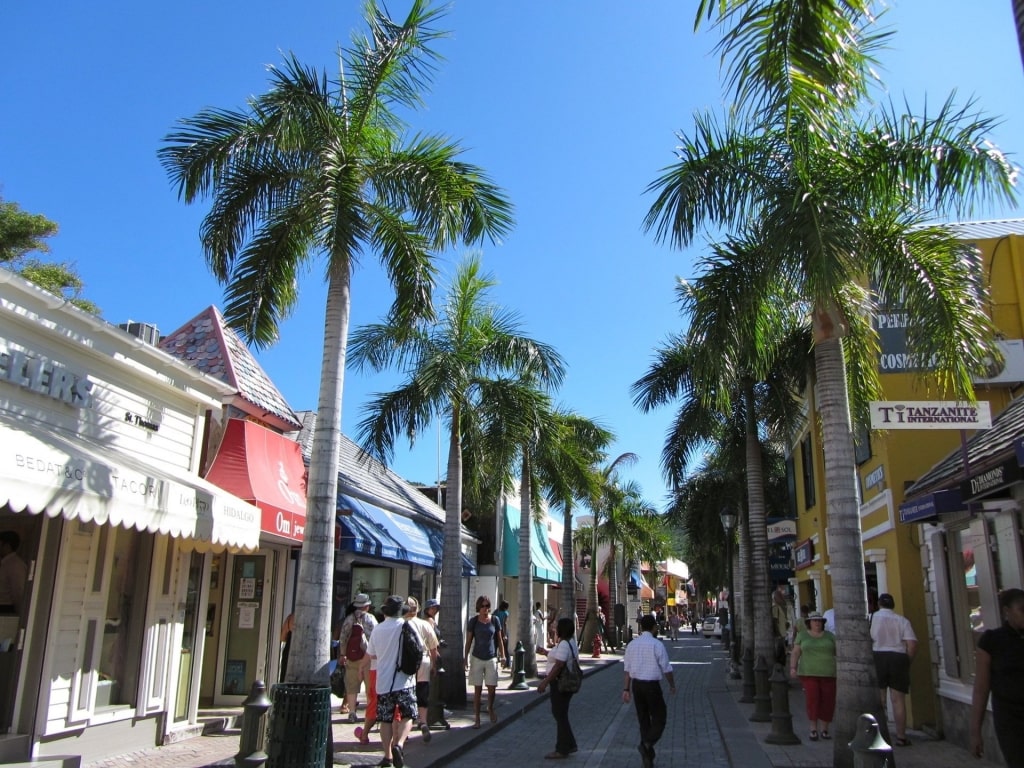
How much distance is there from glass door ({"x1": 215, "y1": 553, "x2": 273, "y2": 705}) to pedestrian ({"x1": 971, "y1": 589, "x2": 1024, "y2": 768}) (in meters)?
11.1

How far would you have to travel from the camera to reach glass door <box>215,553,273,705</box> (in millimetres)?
13570

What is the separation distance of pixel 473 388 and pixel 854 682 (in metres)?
9.66

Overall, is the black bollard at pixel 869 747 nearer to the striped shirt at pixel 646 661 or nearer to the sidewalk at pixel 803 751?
the striped shirt at pixel 646 661

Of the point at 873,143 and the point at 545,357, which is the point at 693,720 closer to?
the point at 545,357

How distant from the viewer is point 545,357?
54.9ft

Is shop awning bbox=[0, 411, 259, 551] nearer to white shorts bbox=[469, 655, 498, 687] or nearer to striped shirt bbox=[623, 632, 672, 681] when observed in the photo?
white shorts bbox=[469, 655, 498, 687]

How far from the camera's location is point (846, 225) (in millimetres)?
8281

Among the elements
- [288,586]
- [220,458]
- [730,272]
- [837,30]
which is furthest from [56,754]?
[837,30]

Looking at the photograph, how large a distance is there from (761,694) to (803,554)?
10229 millimetres

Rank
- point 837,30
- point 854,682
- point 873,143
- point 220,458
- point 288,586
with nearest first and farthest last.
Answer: point 837,30, point 854,682, point 873,143, point 220,458, point 288,586

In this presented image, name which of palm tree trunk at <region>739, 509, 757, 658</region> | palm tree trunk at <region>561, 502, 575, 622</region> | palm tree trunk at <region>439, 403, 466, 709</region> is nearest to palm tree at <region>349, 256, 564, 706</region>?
palm tree trunk at <region>439, 403, 466, 709</region>

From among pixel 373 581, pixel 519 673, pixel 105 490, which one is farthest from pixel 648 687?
pixel 373 581

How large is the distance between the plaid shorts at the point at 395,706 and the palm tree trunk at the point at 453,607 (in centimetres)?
502

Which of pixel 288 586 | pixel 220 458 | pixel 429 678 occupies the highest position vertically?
pixel 220 458
